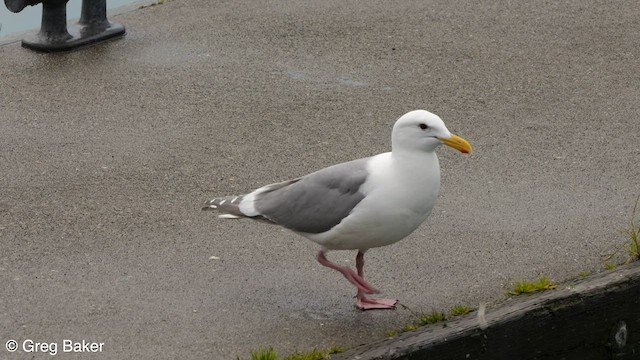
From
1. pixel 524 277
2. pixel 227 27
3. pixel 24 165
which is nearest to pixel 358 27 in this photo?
pixel 227 27

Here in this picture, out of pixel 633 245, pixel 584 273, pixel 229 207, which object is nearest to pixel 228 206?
pixel 229 207

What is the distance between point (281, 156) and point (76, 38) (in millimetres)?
2421

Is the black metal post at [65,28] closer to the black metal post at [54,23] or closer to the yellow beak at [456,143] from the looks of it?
the black metal post at [54,23]

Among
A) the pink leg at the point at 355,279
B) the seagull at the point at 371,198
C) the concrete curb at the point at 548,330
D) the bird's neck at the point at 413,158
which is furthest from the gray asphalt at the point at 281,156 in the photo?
the bird's neck at the point at 413,158

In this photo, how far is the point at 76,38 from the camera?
871cm

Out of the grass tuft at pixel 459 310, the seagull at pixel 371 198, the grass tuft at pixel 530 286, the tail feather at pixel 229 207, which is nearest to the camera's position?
the seagull at pixel 371 198

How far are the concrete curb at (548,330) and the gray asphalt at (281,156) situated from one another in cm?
26

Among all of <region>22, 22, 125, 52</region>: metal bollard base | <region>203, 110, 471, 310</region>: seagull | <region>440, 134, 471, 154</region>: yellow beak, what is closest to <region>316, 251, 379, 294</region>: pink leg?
<region>203, 110, 471, 310</region>: seagull

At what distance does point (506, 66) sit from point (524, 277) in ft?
10.2

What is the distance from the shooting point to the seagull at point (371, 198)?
5.09 metres

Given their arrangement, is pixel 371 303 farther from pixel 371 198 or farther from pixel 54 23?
pixel 54 23

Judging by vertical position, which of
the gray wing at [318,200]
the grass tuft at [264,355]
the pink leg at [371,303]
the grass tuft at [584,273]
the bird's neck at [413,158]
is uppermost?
the bird's neck at [413,158]

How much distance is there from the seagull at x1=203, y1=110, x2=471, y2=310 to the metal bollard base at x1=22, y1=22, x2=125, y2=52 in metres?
3.73

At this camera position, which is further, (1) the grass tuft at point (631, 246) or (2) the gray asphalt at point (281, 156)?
(1) the grass tuft at point (631, 246)
